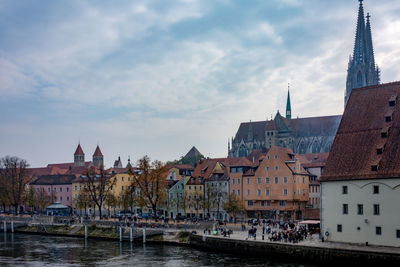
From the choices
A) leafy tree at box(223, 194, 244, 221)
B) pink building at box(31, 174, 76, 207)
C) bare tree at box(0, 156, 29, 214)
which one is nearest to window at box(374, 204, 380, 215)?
leafy tree at box(223, 194, 244, 221)

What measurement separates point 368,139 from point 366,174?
522cm

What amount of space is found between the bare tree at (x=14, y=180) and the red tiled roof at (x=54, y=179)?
16039 mm

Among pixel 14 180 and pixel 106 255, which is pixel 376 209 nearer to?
pixel 106 255

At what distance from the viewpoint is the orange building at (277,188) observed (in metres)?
105

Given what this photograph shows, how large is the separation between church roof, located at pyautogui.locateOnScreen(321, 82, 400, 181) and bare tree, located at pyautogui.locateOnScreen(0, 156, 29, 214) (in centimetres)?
9189

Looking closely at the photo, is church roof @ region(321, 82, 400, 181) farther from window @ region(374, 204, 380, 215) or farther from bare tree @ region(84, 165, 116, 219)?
bare tree @ region(84, 165, 116, 219)

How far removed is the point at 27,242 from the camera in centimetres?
9156

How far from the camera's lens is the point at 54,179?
166m

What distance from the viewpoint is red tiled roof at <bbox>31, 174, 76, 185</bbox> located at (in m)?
163

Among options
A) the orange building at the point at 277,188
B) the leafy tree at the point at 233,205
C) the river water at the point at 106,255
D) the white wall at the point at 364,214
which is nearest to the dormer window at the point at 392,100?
the white wall at the point at 364,214

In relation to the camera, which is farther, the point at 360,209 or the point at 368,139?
the point at 368,139

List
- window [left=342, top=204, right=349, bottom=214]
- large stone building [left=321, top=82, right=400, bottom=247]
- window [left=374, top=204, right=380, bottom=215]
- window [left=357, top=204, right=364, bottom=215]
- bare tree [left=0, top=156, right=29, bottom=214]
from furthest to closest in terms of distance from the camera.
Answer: bare tree [left=0, top=156, right=29, bottom=214], window [left=342, top=204, right=349, bottom=214], window [left=357, top=204, right=364, bottom=215], window [left=374, top=204, right=380, bottom=215], large stone building [left=321, top=82, right=400, bottom=247]

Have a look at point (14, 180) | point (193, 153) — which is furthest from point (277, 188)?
point (193, 153)

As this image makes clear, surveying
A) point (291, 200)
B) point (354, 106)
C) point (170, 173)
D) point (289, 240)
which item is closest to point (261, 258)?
point (289, 240)
